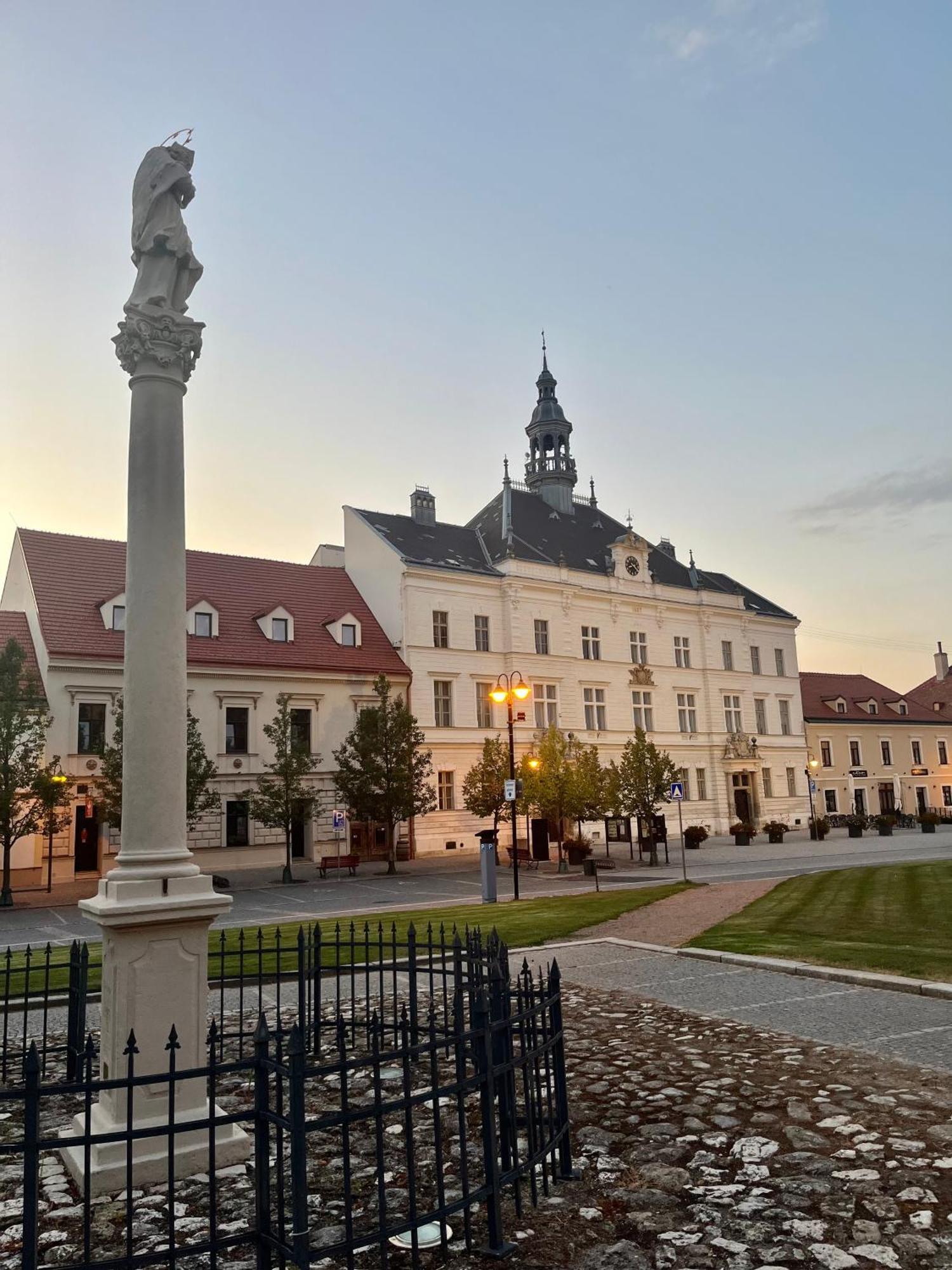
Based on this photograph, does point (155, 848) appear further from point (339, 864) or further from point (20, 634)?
point (20, 634)

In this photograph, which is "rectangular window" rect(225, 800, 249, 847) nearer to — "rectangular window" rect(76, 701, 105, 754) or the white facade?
"rectangular window" rect(76, 701, 105, 754)

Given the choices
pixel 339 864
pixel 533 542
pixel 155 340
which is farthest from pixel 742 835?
pixel 155 340

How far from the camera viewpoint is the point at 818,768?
210 ft

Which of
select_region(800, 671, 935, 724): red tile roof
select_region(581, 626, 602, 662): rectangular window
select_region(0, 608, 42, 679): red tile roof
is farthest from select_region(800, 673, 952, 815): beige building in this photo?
select_region(0, 608, 42, 679): red tile roof

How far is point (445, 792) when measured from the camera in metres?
42.9

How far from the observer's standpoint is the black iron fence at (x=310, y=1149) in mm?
4152

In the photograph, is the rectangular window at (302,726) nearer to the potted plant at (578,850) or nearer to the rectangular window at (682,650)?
the potted plant at (578,850)

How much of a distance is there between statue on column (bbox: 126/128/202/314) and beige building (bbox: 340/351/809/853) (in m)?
35.3

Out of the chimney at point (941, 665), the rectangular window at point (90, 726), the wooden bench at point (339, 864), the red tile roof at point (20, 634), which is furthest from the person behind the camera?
the chimney at point (941, 665)

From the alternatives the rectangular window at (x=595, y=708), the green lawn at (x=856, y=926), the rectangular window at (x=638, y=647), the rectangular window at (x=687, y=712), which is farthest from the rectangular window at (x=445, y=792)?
the green lawn at (x=856, y=926)

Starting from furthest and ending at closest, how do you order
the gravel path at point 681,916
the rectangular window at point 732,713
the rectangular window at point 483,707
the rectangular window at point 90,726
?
the rectangular window at point 732,713 < the rectangular window at point 483,707 < the rectangular window at point 90,726 < the gravel path at point 681,916

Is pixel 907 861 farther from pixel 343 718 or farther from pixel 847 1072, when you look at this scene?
pixel 847 1072

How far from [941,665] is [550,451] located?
142ft

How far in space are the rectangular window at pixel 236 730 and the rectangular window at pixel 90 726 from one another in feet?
16.0
